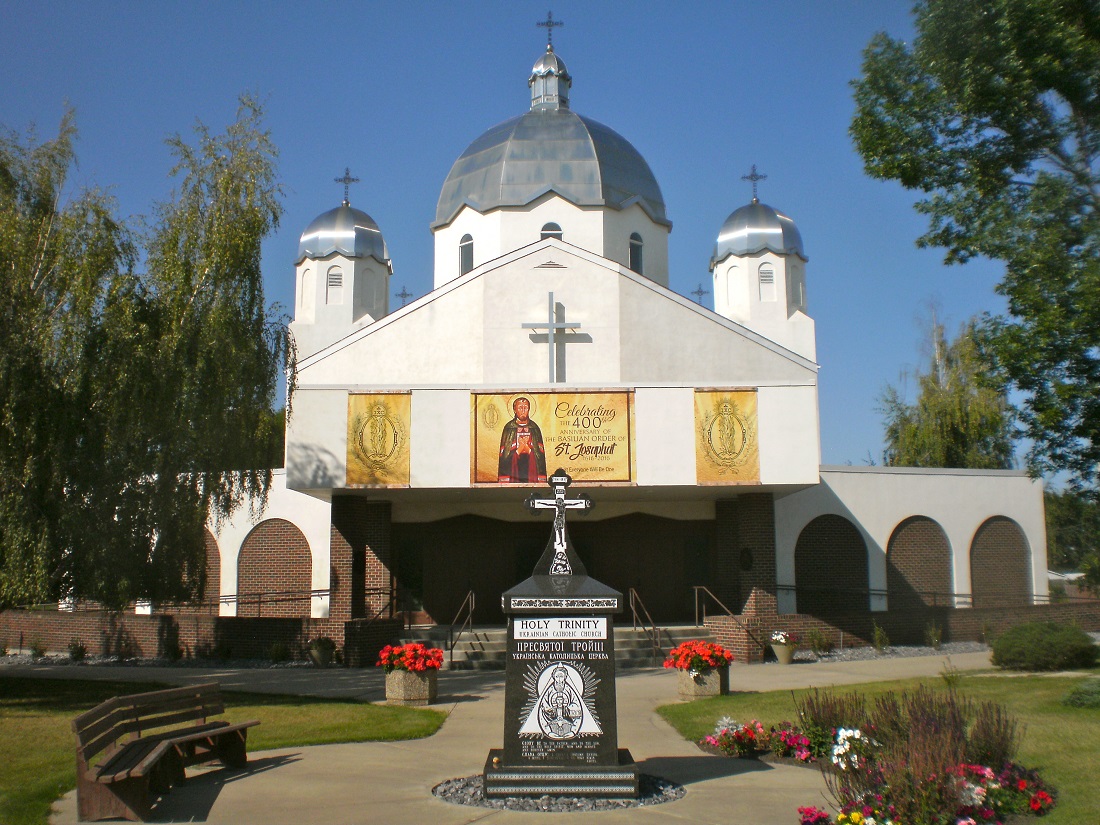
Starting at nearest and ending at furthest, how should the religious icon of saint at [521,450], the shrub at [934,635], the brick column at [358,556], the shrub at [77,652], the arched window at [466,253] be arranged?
the religious icon of saint at [521,450] < the brick column at [358,556] < the shrub at [77,652] < the shrub at [934,635] < the arched window at [466,253]

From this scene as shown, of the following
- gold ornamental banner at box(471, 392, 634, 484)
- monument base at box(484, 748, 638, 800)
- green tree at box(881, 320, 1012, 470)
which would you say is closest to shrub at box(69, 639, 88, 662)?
gold ornamental banner at box(471, 392, 634, 484)

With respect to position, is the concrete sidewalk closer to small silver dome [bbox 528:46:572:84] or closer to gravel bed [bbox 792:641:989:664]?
gravel bed [bbox 792:641:989:664]

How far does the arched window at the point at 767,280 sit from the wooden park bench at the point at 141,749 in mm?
24634

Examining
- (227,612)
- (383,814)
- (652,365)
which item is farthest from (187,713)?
(227,612)

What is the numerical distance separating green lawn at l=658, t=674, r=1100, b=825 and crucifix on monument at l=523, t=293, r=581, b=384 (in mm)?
9397

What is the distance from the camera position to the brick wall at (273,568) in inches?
1002

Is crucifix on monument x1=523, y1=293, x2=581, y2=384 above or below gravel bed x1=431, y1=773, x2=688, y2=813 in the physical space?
above

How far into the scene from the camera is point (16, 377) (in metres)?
13.5

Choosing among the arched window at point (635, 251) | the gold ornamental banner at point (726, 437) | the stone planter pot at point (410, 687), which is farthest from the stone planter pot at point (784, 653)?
the arched window at point (635, 251)

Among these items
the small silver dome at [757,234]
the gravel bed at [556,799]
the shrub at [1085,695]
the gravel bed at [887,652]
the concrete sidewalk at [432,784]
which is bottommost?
the gravel bed at [887,652]

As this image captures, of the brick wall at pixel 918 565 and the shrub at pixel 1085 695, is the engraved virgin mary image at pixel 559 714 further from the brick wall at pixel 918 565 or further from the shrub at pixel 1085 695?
the brick wall at pixel 918 565

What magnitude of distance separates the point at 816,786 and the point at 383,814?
12.0 feet

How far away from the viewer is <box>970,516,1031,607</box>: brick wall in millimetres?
26141

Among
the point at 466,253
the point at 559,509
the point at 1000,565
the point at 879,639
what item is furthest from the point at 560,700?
the point at 466,253
